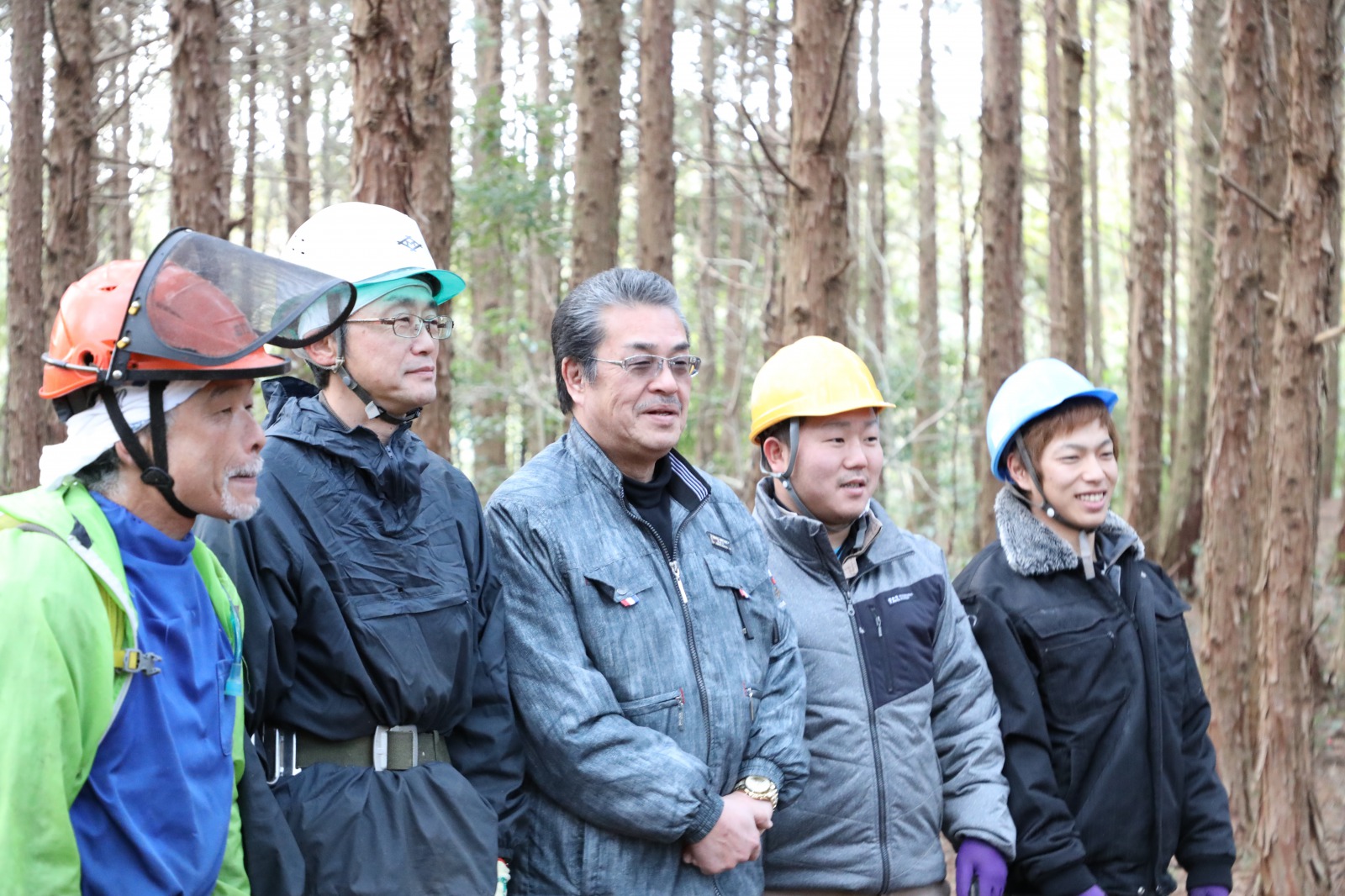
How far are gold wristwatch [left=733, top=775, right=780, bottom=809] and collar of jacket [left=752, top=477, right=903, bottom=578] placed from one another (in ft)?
2.09

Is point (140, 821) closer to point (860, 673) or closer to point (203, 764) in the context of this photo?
point (203, 764)

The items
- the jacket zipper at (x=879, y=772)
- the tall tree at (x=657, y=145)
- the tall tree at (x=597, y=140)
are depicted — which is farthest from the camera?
the tall tree at (x=657, y=145)

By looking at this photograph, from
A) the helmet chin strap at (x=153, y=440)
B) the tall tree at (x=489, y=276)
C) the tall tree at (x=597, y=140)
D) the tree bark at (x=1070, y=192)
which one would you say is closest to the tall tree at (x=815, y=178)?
the helmet chin strap at (x=153, y=440)

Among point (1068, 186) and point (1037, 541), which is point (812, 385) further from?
point (1068, 186)

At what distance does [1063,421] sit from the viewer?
3.39m

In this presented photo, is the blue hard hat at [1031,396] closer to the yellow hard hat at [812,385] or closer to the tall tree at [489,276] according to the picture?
the yellow hard hat at [812,385]

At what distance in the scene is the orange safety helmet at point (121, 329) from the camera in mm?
2057

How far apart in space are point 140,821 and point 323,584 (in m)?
0.54

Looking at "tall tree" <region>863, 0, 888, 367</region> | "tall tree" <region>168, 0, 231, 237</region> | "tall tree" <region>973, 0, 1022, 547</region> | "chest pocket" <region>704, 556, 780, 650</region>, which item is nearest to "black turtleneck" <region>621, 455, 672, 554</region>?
→ "chest pocket" <region>704, 556, 780, 650</region>

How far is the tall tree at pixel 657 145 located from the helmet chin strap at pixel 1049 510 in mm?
6252

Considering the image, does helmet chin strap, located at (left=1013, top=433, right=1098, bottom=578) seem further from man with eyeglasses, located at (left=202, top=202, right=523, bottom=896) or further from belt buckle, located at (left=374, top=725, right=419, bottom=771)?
belt buckle, located at (left=374, top=725, right=419, bottom=771)

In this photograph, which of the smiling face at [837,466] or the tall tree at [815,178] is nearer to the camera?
the smiling face at [837,466]

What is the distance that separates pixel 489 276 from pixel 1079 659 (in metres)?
12.4

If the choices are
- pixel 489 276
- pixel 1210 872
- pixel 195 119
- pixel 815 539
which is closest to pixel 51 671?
pixel 815 539
